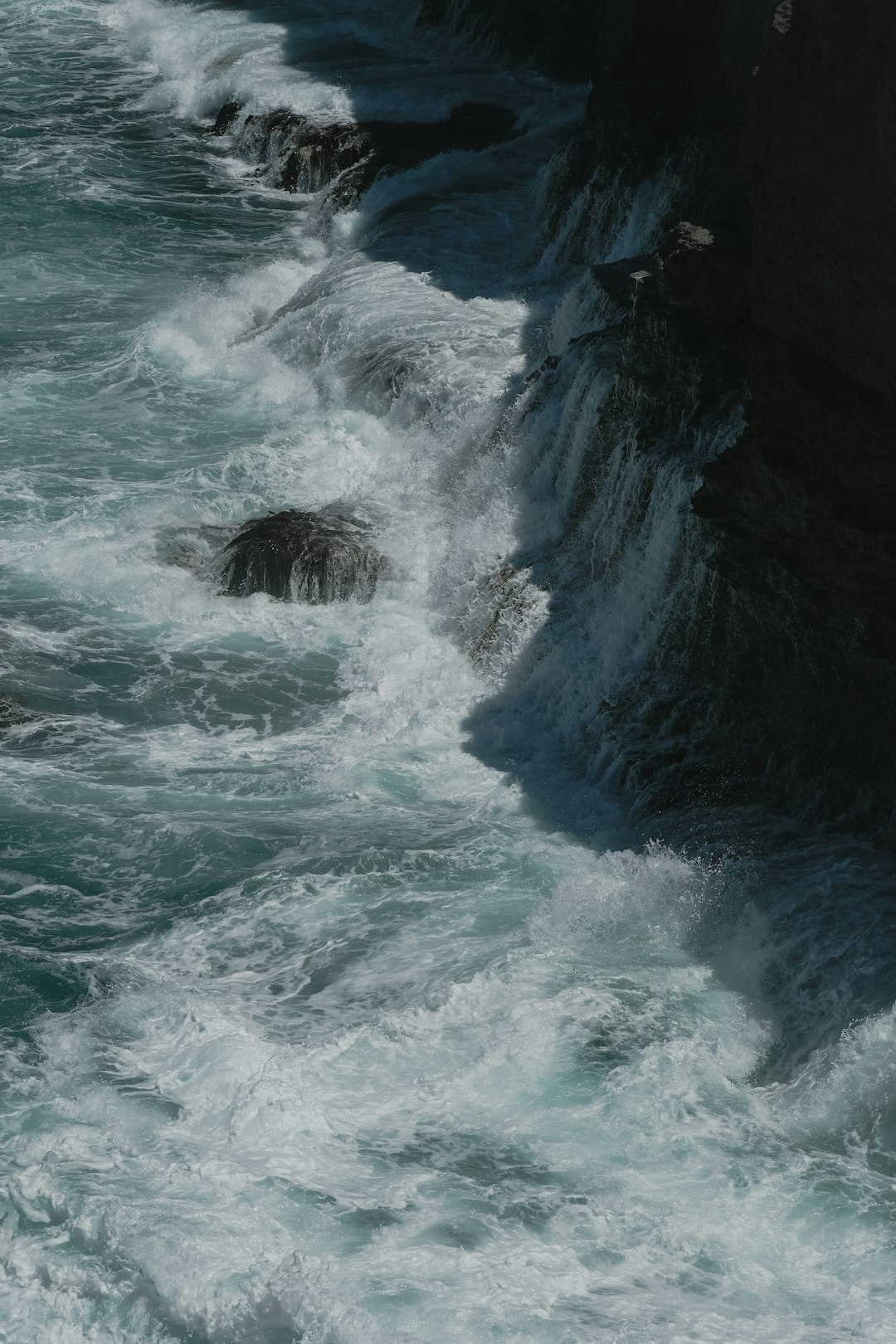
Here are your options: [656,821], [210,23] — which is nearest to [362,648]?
[656,821]

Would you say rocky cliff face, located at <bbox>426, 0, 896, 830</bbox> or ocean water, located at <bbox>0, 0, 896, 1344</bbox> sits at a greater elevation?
rocky cliff face, located at <bbox>426, 0, 896, 830</bbox>

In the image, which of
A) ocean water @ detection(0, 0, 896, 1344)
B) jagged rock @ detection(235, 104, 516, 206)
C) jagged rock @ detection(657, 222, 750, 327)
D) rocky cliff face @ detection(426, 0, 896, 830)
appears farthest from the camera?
jagged rock @ detection(235, 104, 516, 206)

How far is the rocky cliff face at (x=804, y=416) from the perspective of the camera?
28.7 ft

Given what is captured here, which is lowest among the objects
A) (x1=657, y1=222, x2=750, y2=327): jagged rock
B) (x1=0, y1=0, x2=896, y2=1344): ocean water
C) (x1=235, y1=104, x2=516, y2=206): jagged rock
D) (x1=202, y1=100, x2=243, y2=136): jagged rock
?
(x1=0, y1=0, x2=896, y2=1344): ocean water

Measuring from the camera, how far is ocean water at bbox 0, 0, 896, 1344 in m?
7.17

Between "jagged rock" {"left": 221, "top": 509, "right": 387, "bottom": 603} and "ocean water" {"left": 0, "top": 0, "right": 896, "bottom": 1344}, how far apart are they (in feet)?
0.68

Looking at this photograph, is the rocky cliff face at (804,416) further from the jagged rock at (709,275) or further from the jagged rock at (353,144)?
the jagged rock at (353,144)

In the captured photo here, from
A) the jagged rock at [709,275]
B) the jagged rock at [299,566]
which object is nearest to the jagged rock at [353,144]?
the jagged rock at [299,566]

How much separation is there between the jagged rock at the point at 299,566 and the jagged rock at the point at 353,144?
9.29 m

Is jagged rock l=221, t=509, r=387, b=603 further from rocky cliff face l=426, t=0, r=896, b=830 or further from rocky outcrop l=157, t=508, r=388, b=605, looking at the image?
rocky cliff face l=426, t=0, r=896, b=830

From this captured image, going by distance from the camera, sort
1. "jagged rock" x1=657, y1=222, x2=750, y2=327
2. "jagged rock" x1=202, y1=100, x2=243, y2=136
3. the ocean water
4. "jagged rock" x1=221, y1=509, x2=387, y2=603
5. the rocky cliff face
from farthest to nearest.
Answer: "jagged rock" x1=202, y1=100, x2=243, y2=136
"jagged rock" x1=221, y1=509, x2=387, y2=603
"jagged rock" x1=657, y1=222, x2=750, y2=327
the rocky cliff face
the ocean water

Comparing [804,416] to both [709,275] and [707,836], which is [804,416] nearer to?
[709,275]

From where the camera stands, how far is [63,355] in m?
18.2

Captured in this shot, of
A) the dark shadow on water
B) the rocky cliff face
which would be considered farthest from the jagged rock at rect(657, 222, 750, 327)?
the dark shadow on water
